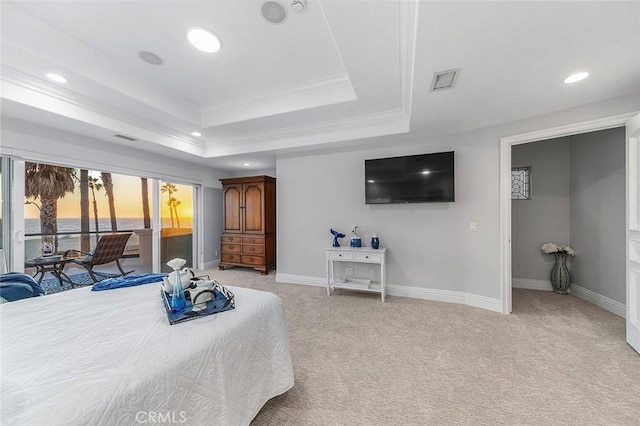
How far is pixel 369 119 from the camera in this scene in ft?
11.1

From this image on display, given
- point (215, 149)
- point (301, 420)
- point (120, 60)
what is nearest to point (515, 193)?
point (301, 420)

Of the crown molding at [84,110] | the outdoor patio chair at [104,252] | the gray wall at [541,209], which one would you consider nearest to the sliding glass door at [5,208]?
the crown molding at [84,110]

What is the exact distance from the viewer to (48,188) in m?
3.71

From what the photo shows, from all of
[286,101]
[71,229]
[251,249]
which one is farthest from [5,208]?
[286,101]

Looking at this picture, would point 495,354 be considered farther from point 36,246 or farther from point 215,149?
point 36,246

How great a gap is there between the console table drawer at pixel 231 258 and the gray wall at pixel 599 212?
586cm

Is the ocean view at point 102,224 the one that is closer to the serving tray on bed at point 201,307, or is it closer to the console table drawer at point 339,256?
the console table drawer at point 339,256

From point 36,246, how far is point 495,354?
20.6 feet

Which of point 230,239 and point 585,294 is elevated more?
point 230,239

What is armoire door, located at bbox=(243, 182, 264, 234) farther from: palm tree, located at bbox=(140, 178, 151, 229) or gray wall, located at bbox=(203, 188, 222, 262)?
palm tree, located at bbox=(140, 178, 151, 229)

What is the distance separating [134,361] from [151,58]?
2.66m

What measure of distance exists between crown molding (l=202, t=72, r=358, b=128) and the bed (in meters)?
2.37

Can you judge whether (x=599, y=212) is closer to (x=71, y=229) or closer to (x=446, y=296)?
(x=446, y=296)

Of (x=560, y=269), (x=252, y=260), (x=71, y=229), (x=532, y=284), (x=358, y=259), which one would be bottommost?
(x=532, y=284)
